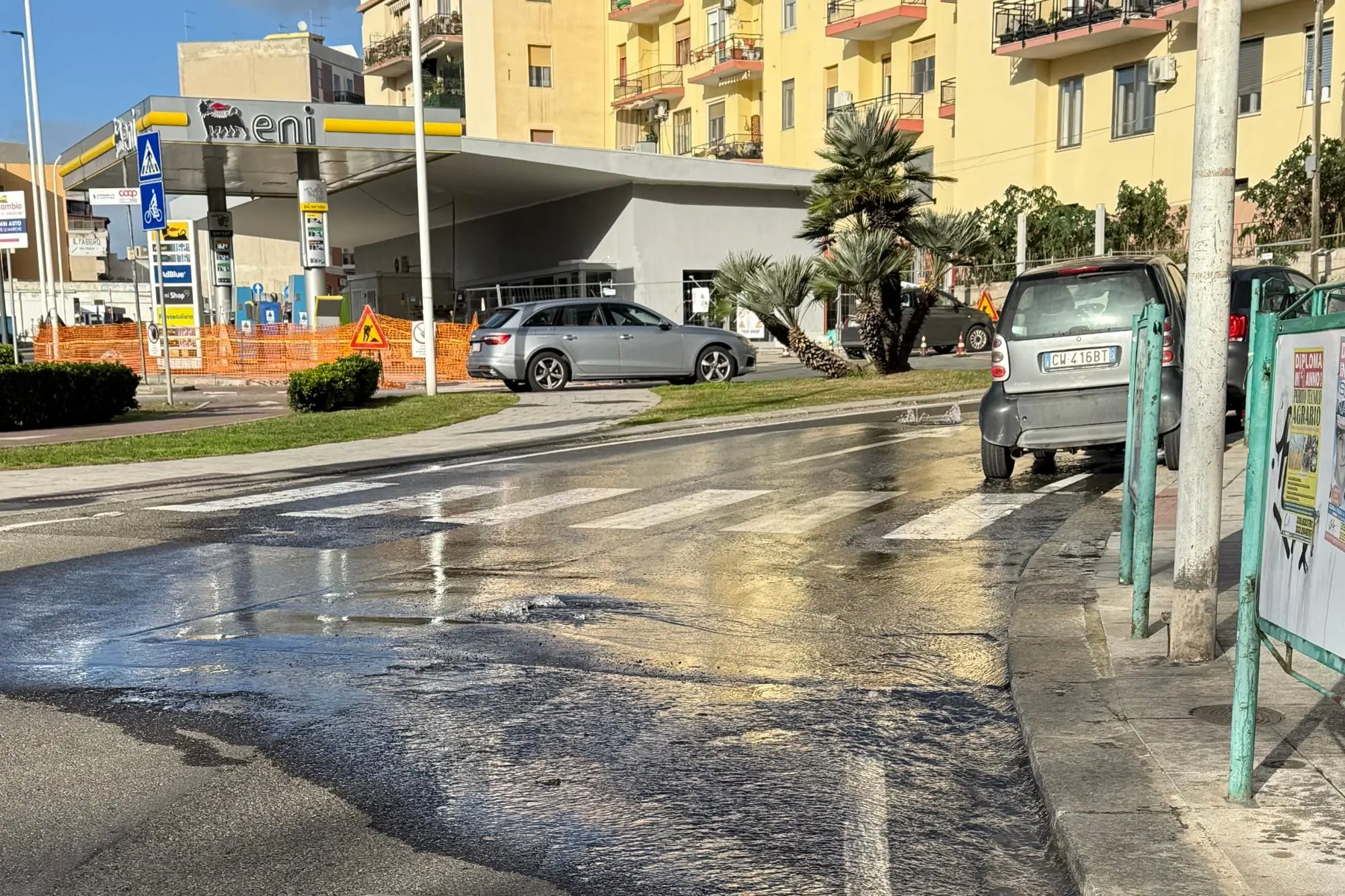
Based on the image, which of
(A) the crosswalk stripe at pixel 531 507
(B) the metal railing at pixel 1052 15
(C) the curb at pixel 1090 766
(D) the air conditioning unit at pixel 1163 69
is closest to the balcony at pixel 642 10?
(B) the metal railing at pixel 1052 15

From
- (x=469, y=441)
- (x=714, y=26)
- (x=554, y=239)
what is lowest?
(x=469, y=441)

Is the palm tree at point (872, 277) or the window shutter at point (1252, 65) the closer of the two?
the palm tree at point (872, 277)

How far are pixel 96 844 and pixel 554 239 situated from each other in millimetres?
42568

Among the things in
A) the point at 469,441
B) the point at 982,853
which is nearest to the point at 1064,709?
the point at 982,853

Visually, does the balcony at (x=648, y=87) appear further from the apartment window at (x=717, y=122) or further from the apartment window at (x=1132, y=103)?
the apartment window at (x=1132, y=103)

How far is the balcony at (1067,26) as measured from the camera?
37000 millimetres

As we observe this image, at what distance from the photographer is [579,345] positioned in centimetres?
2542

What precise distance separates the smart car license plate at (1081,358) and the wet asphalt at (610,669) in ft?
3.25

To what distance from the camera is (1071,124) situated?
41.0 metres

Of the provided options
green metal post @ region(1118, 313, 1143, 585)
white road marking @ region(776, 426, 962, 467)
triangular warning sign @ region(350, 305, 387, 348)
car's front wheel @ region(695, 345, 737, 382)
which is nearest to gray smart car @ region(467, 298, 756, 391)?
car's front wheel @ region(695, 345, 737, 382)

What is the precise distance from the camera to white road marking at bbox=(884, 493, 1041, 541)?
29.7 ft

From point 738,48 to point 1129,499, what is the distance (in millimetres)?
49057

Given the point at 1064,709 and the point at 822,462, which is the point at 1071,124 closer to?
the point at 822,462

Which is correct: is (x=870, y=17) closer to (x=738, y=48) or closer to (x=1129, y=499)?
(x=738, y=48)
